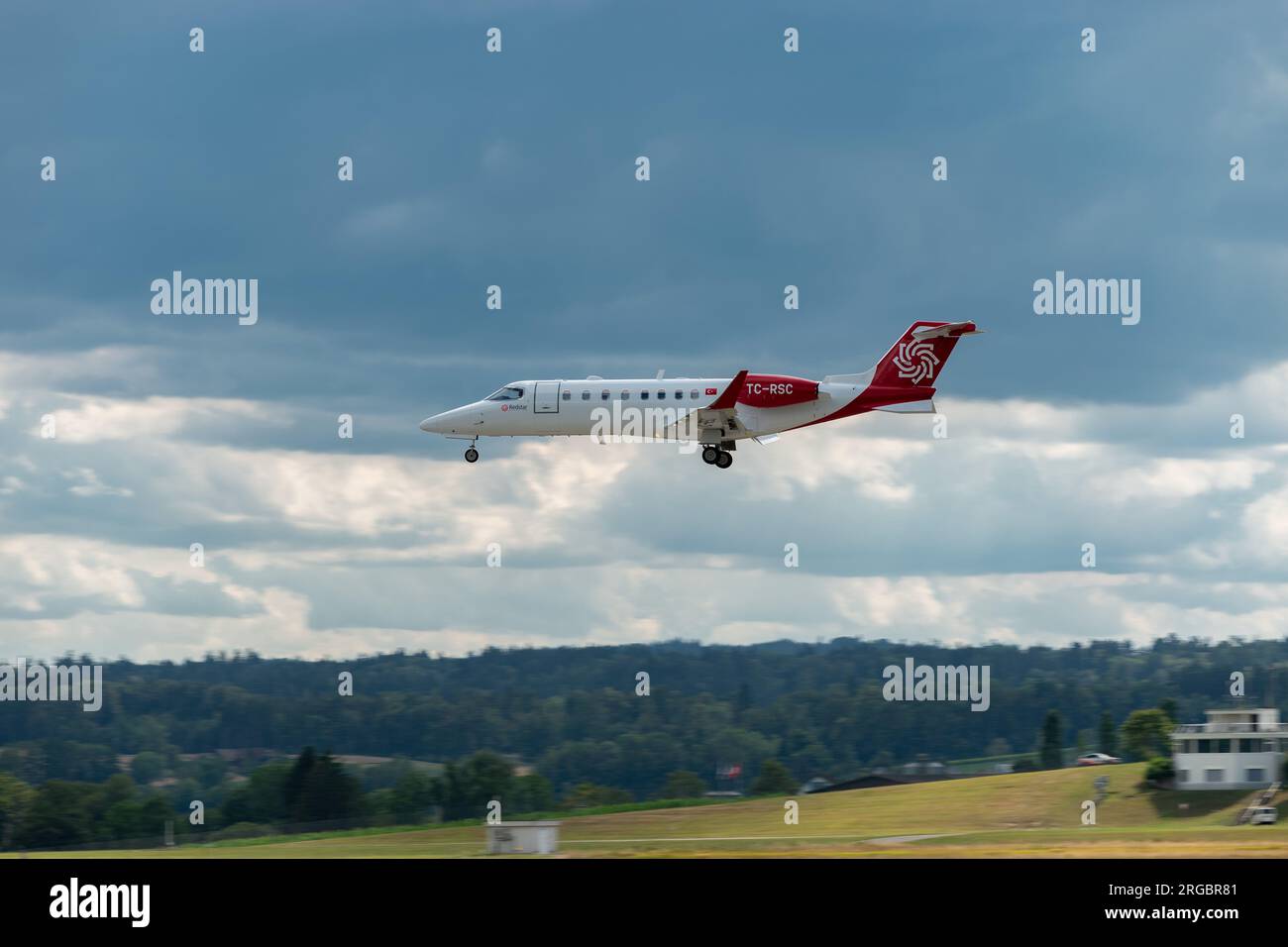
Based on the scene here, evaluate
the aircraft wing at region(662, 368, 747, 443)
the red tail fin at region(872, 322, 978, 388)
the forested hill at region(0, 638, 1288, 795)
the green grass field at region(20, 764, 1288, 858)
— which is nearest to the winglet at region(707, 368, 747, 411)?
the aircraft wing at region(662, 368, 747, 443)

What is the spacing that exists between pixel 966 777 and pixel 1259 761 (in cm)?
2096

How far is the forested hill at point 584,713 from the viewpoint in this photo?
138 m

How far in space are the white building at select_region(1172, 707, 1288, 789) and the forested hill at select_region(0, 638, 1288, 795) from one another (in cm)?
2816

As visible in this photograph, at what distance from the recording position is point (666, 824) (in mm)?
86375

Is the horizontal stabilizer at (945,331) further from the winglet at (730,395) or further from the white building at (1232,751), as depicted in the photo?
the white building at (1232,751)

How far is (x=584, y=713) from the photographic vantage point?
486 feet

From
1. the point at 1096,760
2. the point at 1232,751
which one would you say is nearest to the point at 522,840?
the point at 1232,751

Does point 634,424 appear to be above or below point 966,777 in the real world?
above

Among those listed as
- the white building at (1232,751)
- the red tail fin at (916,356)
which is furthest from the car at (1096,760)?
the red tail fin at (916,356)

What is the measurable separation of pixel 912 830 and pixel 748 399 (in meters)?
24.1

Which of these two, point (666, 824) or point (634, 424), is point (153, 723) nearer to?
point (666, 824)

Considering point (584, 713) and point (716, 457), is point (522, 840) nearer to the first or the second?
point (716, 457)

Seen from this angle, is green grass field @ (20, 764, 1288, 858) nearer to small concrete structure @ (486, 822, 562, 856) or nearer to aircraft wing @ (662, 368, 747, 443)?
small concrete structure @ (486, 822, 562, 856)
